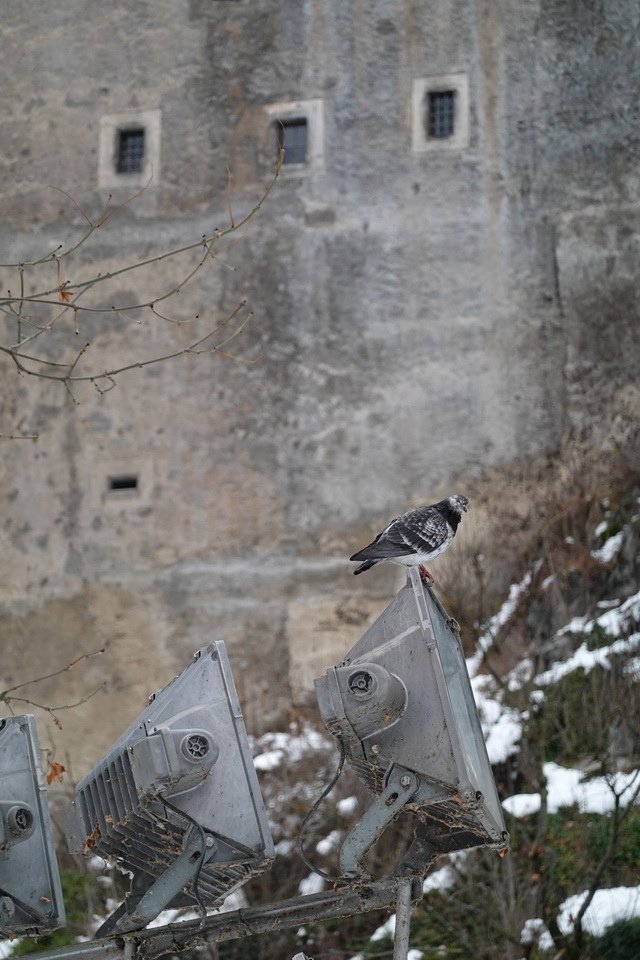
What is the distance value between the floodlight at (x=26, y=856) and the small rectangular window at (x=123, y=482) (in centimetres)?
1076

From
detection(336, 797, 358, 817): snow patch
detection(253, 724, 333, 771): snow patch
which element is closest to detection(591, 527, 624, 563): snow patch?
detection(253, 724, 333, 771): snow patch

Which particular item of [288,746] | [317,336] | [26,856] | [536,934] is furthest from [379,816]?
[317,336]

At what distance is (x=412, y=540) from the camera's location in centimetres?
589

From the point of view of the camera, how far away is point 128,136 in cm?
1527

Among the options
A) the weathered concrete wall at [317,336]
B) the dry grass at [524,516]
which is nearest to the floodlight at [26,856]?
A: the dry grass at [524,516]

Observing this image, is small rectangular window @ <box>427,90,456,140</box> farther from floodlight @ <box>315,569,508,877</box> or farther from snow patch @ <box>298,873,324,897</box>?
floodlight @ <box>315,569,508,877</box>

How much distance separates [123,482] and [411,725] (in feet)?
36.9

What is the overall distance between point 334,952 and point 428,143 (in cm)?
829

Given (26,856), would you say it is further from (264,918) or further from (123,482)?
(123,482)

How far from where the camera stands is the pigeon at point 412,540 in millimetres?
5820

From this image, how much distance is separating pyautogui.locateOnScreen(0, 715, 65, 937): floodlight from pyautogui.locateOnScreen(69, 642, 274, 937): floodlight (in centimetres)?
11

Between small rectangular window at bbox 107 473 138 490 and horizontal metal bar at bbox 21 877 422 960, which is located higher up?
small rectangular window at bbox 107 473 138 490

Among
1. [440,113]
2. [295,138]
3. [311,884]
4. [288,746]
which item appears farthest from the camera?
[295,138]

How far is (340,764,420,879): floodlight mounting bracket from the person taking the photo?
3.26 m
